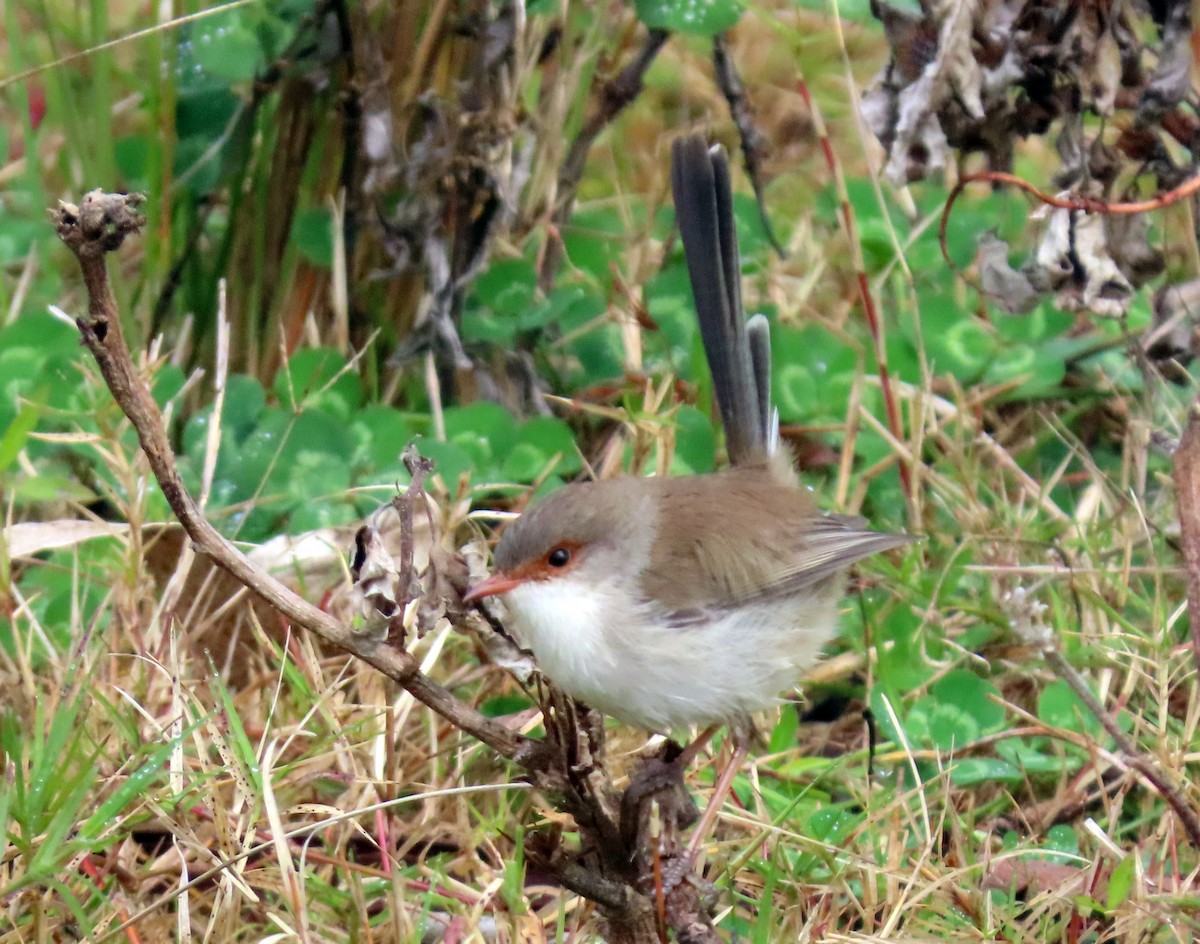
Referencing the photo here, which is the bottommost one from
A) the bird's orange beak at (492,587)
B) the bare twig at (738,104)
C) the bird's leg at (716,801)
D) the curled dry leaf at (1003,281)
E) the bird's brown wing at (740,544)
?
the bird's leg at (716,801)

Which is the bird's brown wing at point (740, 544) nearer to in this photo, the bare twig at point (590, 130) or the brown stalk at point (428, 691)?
the brown stalk at point (428, 691)

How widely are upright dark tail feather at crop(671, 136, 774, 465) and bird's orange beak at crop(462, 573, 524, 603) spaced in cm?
98

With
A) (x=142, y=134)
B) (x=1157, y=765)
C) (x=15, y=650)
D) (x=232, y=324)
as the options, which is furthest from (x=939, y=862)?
(x=142, y=134)

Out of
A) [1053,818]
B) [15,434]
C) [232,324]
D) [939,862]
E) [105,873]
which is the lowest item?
[1053,818]

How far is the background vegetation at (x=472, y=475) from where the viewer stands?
282cm

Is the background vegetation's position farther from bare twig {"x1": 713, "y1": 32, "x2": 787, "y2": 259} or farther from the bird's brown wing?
the bird's brown wing

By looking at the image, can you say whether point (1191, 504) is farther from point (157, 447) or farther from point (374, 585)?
point (157, 447)

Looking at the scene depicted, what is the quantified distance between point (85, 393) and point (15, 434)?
2.40ft

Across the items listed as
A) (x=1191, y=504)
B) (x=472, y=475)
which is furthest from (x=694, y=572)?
(x=472, y=475)

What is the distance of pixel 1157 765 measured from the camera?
9.58ft

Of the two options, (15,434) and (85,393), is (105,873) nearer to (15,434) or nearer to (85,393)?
(15,434)

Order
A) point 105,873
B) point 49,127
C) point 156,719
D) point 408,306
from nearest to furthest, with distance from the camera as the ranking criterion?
point 105,873
point 156,719
point 408,306
point 49,127

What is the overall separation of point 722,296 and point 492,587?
3.80 feet

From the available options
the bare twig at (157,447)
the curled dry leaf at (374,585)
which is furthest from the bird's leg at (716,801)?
the curled dry leaf at (374,585)
